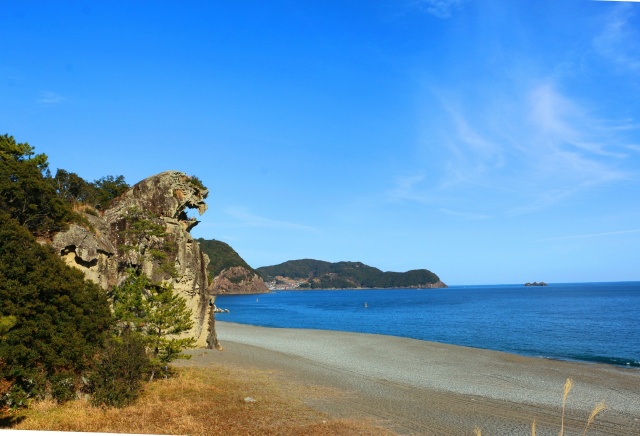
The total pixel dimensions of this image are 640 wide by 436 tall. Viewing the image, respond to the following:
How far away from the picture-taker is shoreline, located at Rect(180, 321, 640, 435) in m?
19.0

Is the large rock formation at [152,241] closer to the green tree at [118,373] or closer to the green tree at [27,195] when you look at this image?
the green tree at [27,195]

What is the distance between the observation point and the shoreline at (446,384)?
19.0 meters

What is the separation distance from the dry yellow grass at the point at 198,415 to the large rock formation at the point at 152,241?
8.36 metres

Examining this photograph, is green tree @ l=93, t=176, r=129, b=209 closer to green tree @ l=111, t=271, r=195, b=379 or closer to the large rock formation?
the large rock formation

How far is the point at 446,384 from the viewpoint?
2794 centimetres

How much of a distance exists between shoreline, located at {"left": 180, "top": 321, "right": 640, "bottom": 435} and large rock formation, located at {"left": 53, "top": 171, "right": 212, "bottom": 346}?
5863 millimetres

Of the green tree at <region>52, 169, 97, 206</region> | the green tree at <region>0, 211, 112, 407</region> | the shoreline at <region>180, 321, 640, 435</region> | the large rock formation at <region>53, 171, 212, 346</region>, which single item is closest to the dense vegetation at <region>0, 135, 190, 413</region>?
the green tree at <region>0, 211, 112, 407</region>

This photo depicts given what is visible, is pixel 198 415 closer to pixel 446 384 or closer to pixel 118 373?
pixel 118 373

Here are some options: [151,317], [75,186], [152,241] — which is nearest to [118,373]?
[151,317]

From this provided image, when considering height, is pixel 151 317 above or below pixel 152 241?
below

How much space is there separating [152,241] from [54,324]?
17.0 meters

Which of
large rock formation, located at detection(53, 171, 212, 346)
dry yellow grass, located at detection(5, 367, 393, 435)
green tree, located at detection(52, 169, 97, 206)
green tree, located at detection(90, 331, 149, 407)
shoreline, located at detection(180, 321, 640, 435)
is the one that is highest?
green tree, located at detection(52, 169, 97, 206)

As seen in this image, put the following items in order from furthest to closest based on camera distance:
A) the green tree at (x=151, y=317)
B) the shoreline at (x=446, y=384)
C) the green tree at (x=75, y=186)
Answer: the green tree at (x=75, y=186), the green tree at (x=151, y=317), the shoreline at (x=446, y=384)

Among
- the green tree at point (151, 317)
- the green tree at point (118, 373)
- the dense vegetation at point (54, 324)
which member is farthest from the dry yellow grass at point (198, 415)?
the green tree at point (151, 317)
